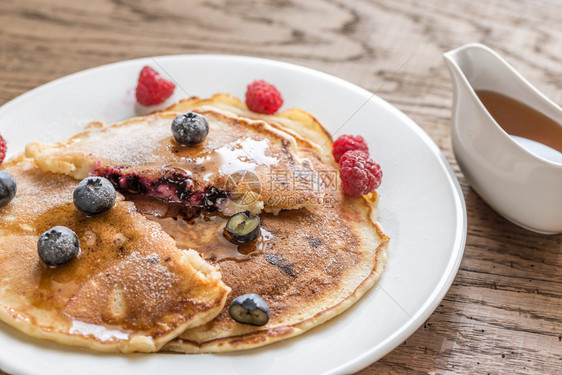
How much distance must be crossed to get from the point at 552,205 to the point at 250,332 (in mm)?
1248

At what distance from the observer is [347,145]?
7.68 ft

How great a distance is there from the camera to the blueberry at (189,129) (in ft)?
7.37

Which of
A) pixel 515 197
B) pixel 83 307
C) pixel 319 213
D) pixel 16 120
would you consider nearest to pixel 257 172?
pixel 319 213

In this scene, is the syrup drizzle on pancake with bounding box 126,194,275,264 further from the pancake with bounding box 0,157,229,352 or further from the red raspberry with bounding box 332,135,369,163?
the red raspberry with bounding box 332,135,369,163

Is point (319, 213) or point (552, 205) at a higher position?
point (552, 205)

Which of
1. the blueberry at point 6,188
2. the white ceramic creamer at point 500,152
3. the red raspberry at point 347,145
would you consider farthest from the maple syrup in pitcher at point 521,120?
the blueberry at point 6,188

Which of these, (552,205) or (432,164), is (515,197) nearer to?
(552,205)

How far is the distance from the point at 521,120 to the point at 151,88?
1687 millimetres

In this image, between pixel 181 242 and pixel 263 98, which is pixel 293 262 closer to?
pixel 181 242

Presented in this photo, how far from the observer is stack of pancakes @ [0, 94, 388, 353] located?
1777 mm

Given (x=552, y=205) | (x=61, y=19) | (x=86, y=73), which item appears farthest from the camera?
(x=61, y=19)

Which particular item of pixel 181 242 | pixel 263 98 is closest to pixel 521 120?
pixel 263 98

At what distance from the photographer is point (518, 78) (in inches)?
92.0

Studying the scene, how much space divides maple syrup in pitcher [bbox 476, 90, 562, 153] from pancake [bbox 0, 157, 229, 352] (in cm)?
142
